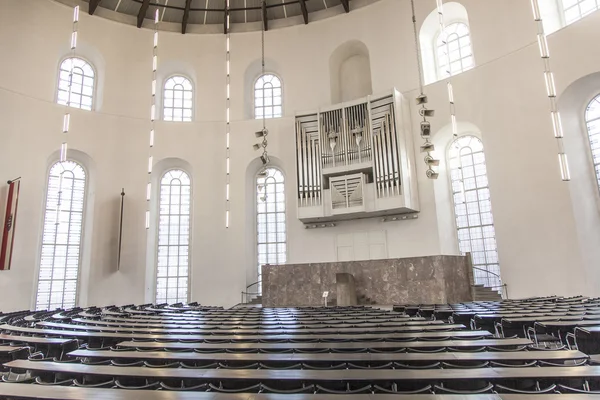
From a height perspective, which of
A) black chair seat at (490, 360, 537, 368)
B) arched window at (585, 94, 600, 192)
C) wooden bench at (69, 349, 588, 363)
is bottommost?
black chair seat at (490, 360, 537, 368)

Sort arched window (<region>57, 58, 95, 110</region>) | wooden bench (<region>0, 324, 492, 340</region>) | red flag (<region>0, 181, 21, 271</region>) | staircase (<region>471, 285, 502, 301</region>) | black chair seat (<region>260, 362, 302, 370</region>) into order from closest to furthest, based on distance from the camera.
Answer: black chair seat (<region>260, 362, 302, 370</region>) → wooden bench (<region>0, 324, 492, 340</region>) → staircase (<region>471, 285, 502, 301</region>) → red flag (<region>0, 181, 21, 271</region>) → arched window (<region>57, 58, 95, 110</region>)

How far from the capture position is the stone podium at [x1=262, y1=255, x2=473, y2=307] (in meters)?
10.0

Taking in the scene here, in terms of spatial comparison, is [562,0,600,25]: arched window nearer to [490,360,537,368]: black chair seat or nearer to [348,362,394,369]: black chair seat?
[490,360,537,368]: black chair seat

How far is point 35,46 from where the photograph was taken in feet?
42.8

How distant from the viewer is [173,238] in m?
14.9

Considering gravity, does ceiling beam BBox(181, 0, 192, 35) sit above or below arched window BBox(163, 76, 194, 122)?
above

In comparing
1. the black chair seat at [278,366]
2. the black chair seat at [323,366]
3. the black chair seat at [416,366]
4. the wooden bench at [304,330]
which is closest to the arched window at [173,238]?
the wooden bench at [304,330]

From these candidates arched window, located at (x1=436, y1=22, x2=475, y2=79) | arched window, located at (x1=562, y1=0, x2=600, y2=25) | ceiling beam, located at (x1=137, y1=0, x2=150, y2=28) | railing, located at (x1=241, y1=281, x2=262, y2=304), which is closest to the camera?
arched window, located at (x1=562, y1=0, x2=600, y2=25)

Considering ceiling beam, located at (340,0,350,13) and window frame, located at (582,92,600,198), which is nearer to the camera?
window frame, located at (582,92,600,198)

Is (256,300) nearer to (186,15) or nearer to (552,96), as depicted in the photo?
(552,96)

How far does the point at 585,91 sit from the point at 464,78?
323 cm

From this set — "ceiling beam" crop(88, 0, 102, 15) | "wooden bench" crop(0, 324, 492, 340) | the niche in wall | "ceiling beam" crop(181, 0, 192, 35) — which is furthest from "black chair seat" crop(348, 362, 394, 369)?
"ceiling beam" crop(88, 0, 102, 15)

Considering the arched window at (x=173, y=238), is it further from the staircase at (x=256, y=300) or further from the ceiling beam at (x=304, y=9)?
the ceiling beam at (x=304, y=9)

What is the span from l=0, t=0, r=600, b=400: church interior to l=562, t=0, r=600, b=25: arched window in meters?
0.05
